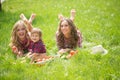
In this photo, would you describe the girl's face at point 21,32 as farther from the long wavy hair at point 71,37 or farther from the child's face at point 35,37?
the long wavy hair at point 71,37

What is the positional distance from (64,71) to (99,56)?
46.0 inches

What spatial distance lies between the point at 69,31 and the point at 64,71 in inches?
78.3

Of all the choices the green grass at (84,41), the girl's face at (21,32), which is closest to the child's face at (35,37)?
the girl's face at (21,32)

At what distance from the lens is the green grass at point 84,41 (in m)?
6.86

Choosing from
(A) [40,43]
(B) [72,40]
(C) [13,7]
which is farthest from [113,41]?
(C) [13,7]

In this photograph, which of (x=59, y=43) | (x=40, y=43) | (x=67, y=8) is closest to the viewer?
(x=40, y=43)

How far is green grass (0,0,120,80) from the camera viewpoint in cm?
686

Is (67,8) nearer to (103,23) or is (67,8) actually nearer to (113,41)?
(103,23)

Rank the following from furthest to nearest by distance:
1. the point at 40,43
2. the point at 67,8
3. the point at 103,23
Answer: the point at 67,8
the point at 103,23
the point at 40,43

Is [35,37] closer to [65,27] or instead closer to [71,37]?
[65,27]

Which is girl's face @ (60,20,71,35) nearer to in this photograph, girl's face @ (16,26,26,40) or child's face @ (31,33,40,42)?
child's face @ (31,33,40,42)

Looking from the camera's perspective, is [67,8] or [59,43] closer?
[59,43]

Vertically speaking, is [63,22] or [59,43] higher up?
[63,22]

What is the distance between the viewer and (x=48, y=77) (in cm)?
670
